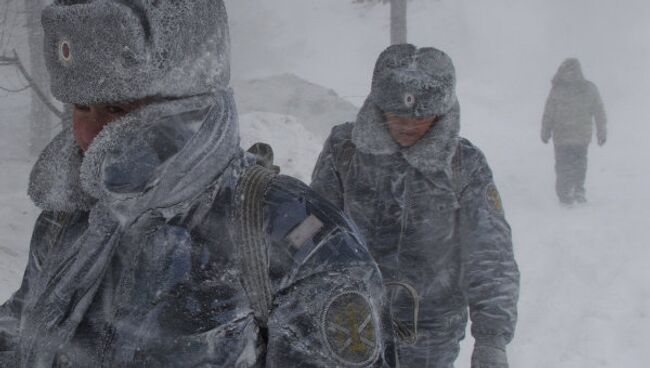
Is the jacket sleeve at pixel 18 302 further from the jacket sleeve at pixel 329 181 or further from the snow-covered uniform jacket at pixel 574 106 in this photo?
the snow-covered uniform jacket at pixel 574 106

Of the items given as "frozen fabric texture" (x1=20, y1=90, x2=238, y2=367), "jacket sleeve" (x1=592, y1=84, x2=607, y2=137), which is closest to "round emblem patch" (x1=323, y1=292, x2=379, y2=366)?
"frozen fabric texture" (x1=20, y1=90, x2=238, y2=367)

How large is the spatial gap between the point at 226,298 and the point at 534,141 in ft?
55.0

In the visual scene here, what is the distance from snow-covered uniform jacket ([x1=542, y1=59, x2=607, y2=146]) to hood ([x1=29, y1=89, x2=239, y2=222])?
34.9 ft

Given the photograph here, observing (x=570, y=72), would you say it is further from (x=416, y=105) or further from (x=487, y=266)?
(x=487, y=266)

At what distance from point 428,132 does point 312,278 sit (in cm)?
231

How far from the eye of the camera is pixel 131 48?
1488 mm

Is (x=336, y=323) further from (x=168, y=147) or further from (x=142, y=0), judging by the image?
(x=142, y=0)

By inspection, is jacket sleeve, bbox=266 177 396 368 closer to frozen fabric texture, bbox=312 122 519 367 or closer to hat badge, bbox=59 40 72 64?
hat badge, bbox=59 40 72 64

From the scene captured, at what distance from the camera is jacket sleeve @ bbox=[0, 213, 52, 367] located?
1.85 meters

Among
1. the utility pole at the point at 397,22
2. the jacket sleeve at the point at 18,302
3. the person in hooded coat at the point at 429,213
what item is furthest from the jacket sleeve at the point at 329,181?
the utility pole at the point at 397,22

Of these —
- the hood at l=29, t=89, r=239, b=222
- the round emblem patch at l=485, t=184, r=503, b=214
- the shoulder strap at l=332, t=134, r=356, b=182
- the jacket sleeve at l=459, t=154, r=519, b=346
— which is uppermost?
the hood at l=29, t=89, r=239, b=222

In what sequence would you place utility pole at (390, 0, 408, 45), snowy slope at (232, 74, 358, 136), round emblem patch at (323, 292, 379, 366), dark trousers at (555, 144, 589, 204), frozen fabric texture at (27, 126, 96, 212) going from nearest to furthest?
round emblem patch at (323, 292, 379, 366) < frozen fabric texture at (27, 126, 96, 212) < dark trousers at (555, 144, 589, 204) < utility pole at (390, 0, 408, 45) < snowy slope at (232, 74, 358, 136)

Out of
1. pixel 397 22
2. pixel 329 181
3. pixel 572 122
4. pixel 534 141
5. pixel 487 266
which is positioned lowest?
pixel 534 141

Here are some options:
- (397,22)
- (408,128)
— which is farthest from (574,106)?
(408,128)
